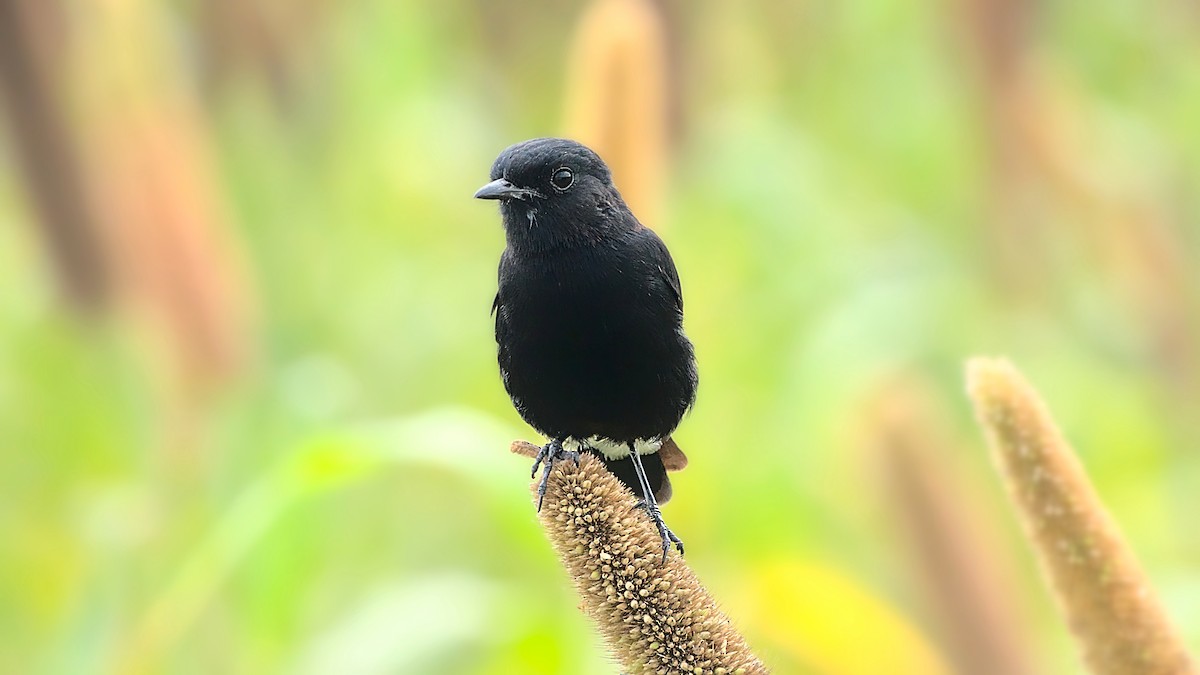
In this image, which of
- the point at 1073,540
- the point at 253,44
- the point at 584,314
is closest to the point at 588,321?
the point at 584,314

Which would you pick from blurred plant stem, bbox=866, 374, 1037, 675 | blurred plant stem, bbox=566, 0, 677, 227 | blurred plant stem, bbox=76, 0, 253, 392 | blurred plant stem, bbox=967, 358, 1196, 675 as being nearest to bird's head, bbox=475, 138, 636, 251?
blurred plant stem, bbox=566, 0, 677, 227

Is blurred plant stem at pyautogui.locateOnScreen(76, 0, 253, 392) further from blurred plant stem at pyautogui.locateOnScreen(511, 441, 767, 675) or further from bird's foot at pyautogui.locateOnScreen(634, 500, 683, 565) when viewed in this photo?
blurred plant stem at pyautogui.locateOnScreen(511, 441, 767, 675)

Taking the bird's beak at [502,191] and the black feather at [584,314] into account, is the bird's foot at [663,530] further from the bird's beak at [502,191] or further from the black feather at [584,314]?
the bird's beak at [502,191]

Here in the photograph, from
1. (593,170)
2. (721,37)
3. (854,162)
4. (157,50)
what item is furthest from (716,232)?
(593,170)

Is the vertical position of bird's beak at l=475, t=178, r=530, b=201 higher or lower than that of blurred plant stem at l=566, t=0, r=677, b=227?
lower

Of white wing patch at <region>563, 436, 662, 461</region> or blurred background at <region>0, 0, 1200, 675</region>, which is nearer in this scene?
white wing patch at <region>563, 436, 662, 461</region>

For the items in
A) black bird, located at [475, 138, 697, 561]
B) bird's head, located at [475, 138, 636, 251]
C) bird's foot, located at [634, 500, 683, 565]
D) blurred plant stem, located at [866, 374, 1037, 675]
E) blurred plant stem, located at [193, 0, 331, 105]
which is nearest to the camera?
bird's foot, located at [634, 500, 683, 565]
